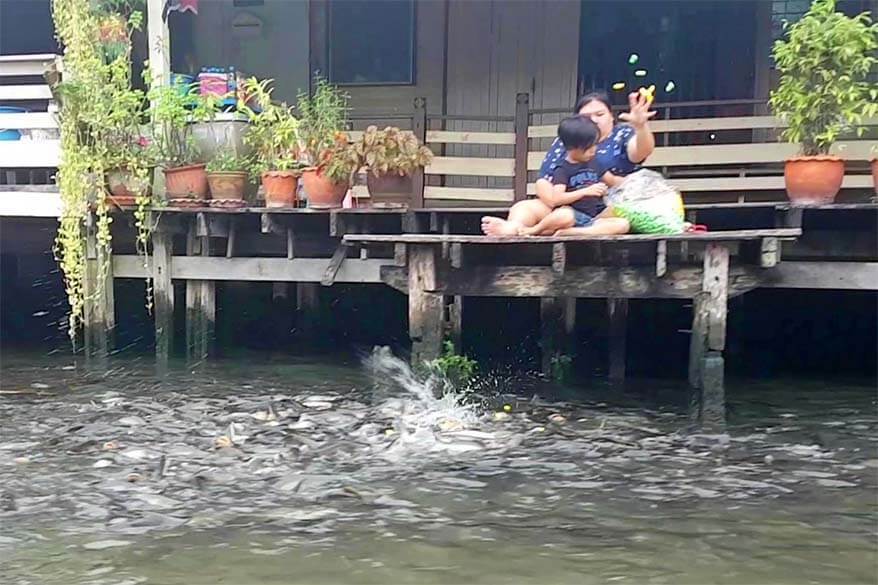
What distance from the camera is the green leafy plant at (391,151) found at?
7.11 m

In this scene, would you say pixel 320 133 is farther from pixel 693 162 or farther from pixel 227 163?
pixel 693 162

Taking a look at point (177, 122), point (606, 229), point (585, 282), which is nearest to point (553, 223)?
point (606, 229)

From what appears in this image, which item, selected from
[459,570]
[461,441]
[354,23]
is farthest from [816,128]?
[354,23]

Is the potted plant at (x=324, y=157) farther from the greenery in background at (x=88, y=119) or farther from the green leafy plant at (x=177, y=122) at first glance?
the greenery in background at (x=88, y=119)

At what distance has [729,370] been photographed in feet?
26.8

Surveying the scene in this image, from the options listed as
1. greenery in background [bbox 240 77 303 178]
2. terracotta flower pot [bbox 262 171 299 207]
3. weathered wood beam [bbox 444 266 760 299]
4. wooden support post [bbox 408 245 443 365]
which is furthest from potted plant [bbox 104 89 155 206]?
weathered wood beam [bbox 444 266 760 299]

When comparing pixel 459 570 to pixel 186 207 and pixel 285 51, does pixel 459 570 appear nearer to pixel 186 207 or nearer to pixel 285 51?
pixel 186 207

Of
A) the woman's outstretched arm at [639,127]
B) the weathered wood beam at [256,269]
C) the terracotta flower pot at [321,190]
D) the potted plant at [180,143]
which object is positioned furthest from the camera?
the weathered wood beam at [256,269]

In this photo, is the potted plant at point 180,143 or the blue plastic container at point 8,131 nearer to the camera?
the potted plant at point 180,143

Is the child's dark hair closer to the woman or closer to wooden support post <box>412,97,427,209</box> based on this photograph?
the woman

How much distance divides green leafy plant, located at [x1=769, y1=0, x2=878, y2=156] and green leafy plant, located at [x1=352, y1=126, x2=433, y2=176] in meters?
2.75

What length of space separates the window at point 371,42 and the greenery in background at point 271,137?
8.81 ft

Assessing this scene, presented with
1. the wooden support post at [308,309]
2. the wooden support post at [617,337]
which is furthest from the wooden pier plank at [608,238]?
the wooden support post at [308,309]

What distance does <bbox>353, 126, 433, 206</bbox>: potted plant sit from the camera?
23.4ft
